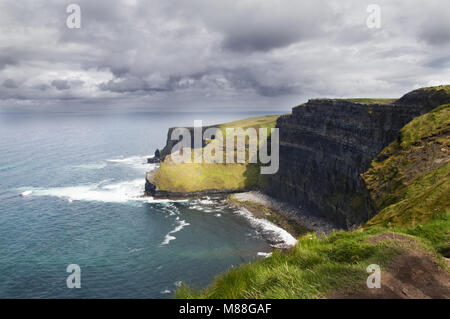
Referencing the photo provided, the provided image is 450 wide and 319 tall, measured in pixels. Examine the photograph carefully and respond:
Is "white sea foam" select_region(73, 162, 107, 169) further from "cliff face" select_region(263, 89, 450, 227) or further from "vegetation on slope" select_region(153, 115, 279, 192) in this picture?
"cliff face" select_region(263, 89, 450, 227)

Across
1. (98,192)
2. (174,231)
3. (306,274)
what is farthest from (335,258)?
(98,192)

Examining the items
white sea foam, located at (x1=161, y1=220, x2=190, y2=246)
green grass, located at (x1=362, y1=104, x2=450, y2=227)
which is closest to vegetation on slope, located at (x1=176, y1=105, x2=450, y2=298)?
green grass, located at (x1=362, y1=104, x2=450, y2=227)

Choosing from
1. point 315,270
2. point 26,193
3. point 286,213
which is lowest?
point 286,213

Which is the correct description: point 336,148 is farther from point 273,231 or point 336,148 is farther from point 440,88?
point 440,88

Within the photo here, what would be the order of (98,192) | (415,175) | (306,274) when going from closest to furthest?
(306,274) → (415,175) → (98,192)

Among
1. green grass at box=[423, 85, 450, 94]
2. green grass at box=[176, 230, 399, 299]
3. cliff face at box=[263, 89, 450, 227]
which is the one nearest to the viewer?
green grass at box=[176, 230, 399, 299]

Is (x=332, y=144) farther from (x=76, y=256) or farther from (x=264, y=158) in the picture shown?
(x=76, y=256)
